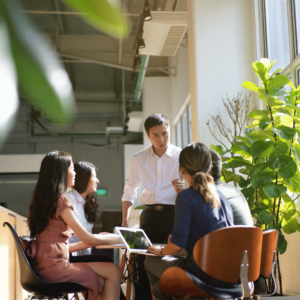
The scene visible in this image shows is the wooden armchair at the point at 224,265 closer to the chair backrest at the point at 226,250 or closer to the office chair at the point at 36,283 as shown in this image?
the chair backrest at the point at 226,250

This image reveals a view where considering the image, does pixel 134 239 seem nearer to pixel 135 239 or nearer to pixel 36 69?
pixel 135 239

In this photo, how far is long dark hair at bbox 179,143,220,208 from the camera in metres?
1.81

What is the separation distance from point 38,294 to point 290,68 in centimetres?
293

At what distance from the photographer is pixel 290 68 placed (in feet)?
12.0

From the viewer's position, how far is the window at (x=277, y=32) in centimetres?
385

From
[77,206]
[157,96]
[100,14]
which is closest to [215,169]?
[77,206]

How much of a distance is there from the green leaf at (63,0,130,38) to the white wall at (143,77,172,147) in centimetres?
862

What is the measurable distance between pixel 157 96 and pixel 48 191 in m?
7.08

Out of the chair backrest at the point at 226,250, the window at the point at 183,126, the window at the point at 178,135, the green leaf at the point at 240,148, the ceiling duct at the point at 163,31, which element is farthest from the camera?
the window at the point at 178,135

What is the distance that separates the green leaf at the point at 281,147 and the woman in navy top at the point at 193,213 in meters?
1.02

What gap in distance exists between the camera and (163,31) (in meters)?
5.65

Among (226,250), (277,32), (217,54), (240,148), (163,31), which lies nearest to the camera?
(226,250)

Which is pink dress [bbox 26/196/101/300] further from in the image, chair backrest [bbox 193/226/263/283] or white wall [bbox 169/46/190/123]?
white wall [bbox 169/46/190/123]

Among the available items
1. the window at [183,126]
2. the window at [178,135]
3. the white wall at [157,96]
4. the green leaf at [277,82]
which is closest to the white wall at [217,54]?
the green leaf at [277,82]
